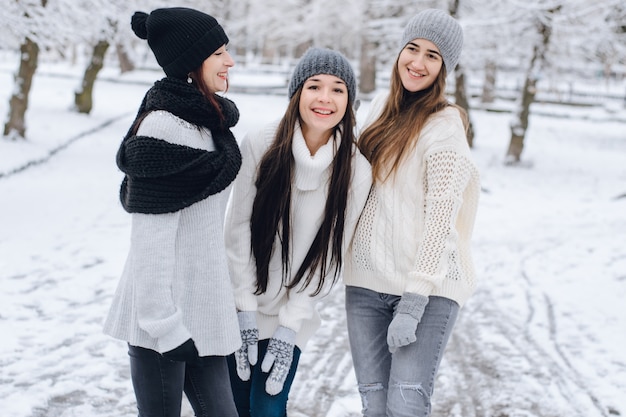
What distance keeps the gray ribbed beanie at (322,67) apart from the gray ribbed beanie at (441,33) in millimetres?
380

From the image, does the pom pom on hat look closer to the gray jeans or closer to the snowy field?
the gray jeans

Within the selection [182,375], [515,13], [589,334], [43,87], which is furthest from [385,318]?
[43,87]

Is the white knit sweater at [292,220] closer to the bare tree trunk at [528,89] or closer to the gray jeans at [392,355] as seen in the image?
the gray jeans at [392,355]

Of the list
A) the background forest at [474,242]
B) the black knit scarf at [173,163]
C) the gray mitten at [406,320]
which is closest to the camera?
the black knit scarf at [173,163]

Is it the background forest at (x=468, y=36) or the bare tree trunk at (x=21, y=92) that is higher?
the background forest at (x=468, y=36)

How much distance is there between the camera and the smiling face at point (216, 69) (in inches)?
102

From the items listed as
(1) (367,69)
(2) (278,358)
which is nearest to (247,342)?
(2) (278,358)

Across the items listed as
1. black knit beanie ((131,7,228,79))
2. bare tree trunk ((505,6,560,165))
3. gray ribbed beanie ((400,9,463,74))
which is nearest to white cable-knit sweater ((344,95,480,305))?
gray ribbed beanie ((400,9,463,74))

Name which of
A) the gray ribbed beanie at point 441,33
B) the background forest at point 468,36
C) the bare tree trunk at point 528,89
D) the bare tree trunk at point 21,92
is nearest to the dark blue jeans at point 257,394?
the gray ribbed beanie at point 441,33

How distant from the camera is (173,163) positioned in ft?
7.76

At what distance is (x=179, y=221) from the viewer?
2.51 meters

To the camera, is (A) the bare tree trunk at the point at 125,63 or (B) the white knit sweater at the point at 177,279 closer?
(B) the white knit sweater at the point at 177,279

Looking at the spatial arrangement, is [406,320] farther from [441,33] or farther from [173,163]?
[441,33]

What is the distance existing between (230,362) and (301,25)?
34.2 metres
